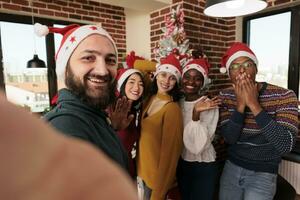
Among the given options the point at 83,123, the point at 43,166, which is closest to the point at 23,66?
the point at 83,123

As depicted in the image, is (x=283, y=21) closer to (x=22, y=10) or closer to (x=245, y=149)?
(x=245, y=149)

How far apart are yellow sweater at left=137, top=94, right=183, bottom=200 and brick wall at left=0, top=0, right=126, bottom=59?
2.21 m

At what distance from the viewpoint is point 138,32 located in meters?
3.39

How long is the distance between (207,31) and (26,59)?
8.30 ft

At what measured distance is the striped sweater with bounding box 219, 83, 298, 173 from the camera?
51.1 inches

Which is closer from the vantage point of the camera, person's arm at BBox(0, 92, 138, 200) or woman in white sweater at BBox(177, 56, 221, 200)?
person's arm at BBox(0, 92, 138, 200)

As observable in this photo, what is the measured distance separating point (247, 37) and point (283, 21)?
509 millimetres

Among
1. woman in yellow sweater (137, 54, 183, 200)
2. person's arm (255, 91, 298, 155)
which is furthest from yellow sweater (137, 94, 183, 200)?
person's arm (255, 91, 298, 155)

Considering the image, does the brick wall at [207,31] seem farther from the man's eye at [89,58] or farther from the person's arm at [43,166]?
the person's arm at [43,166]

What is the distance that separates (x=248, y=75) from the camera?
58.8 inches

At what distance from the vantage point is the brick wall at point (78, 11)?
2.74m

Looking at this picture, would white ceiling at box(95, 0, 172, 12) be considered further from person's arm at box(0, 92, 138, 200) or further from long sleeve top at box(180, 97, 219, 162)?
person's arm at box(0, 92, 138, 200)

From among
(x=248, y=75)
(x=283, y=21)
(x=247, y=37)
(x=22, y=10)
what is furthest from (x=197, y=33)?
(x=22, y=10)

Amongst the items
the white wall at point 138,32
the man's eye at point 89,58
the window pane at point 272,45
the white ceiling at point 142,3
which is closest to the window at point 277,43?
the window pane at point 272,45
